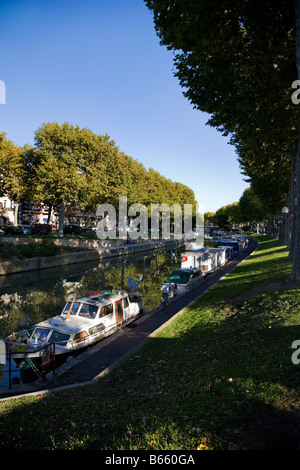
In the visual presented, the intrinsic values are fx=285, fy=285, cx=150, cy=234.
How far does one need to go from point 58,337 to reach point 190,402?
7.73 metres

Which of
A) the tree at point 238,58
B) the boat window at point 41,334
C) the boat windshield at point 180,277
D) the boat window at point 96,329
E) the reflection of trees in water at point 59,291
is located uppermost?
the tree at point 238,58

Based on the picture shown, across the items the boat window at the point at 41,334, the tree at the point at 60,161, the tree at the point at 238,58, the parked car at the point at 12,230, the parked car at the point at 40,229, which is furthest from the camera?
the parked car at the point at 40,229

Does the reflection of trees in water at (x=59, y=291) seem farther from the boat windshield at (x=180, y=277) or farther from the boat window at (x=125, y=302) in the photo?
the boat window at (x=125, y=302)

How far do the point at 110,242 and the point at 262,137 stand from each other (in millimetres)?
42529

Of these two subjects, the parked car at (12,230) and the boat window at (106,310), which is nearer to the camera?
the boat window at (106,310)

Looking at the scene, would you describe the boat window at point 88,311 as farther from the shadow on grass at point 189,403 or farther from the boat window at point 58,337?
the shadow on grass at point 189,403

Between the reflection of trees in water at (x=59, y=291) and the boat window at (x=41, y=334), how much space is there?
3.81 m

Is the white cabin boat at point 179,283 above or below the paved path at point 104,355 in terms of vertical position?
above

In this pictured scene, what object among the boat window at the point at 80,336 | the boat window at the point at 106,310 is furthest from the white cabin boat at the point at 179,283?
the boat window at the point at 80,336

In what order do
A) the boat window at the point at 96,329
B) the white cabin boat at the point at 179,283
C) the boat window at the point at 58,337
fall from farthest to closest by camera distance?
1. the white cabin boat at the point at 179,283
2. the boat window at the point at 96,329
3. the boat window at the point at 58,337

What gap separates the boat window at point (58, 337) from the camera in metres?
11.6

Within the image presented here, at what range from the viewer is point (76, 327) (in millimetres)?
12352

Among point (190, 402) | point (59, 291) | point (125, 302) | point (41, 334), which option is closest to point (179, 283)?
point (125, 302)

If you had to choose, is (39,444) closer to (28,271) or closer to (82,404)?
(82,404)
